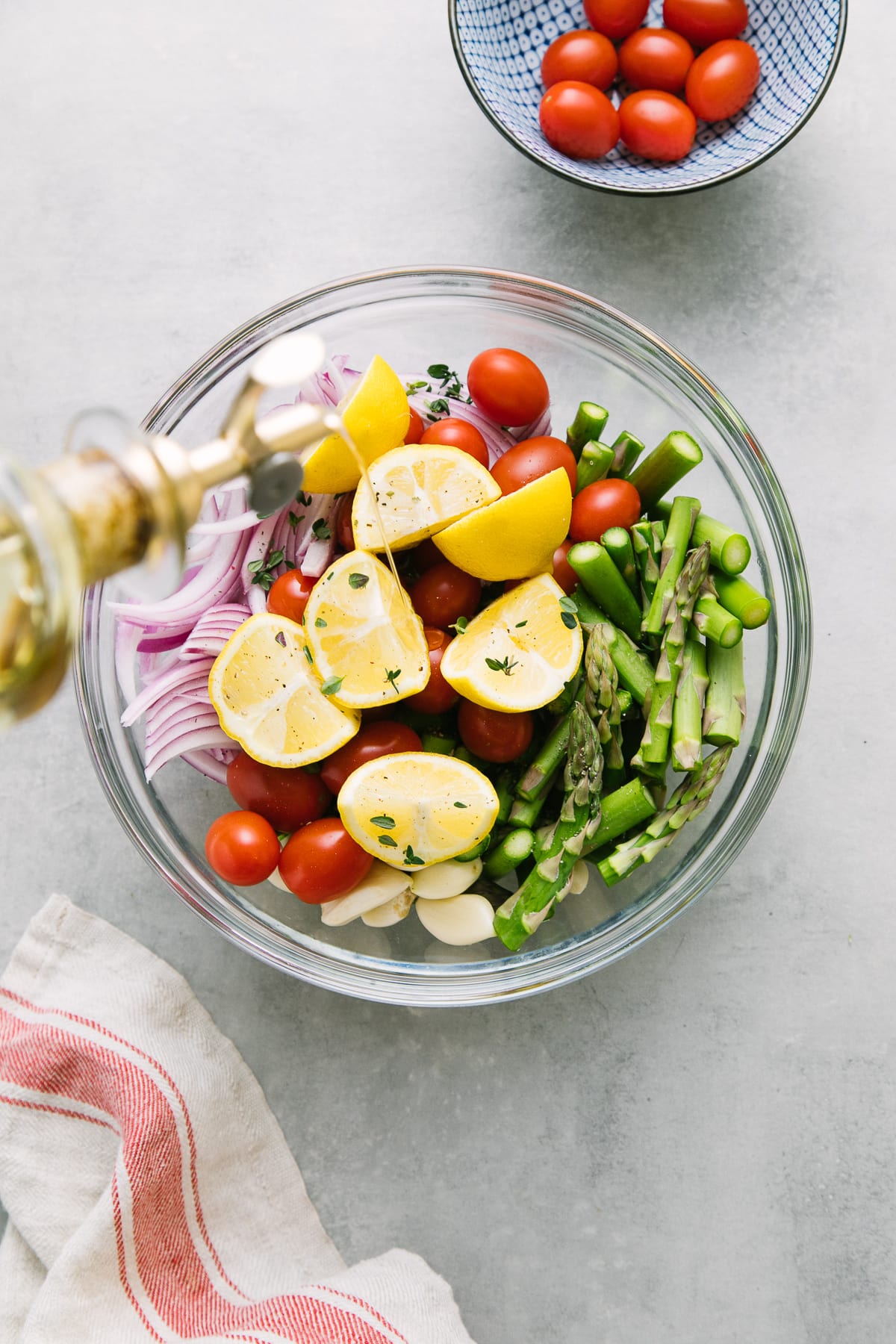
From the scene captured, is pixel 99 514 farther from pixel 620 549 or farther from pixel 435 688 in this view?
pixel 620 549

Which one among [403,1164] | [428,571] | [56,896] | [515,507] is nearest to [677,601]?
[515,507]

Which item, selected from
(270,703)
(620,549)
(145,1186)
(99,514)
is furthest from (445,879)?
(99,514)

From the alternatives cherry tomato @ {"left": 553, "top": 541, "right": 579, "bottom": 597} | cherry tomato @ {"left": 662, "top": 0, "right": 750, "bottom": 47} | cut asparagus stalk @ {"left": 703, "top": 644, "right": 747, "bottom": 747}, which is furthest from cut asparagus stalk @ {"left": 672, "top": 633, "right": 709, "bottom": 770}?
cherry tomato @ {"left": 662, "top": 0, "right": 750, "bottom": 47}

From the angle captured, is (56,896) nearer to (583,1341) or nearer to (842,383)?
(583,1341)

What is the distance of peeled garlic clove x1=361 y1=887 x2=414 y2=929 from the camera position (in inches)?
75.5

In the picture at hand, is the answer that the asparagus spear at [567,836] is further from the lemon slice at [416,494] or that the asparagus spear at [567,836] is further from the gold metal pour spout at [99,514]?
the gold metal pour spout at [99,514]

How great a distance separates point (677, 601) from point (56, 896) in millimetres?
1394

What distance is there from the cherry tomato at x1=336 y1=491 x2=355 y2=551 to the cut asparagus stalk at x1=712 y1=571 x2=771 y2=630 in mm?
678

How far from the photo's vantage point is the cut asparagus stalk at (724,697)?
1.82 meters

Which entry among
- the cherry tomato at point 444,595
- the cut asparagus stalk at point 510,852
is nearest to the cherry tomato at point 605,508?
the cherry tomato at point 444,595

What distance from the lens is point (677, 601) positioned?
5.98 ft

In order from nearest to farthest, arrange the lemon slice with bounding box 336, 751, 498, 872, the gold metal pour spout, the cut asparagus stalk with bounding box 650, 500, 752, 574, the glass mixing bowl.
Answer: the gold metal pour spout → the lemon slice with bounding box 336, 751, 498, 872 → the cut asparagus stalk with bounding box 650, 500, 752, 574 → the glass mixing bowl

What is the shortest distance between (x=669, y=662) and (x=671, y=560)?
0.63 feet

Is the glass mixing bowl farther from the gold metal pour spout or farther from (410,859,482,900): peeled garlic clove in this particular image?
the gold metal pour spout
